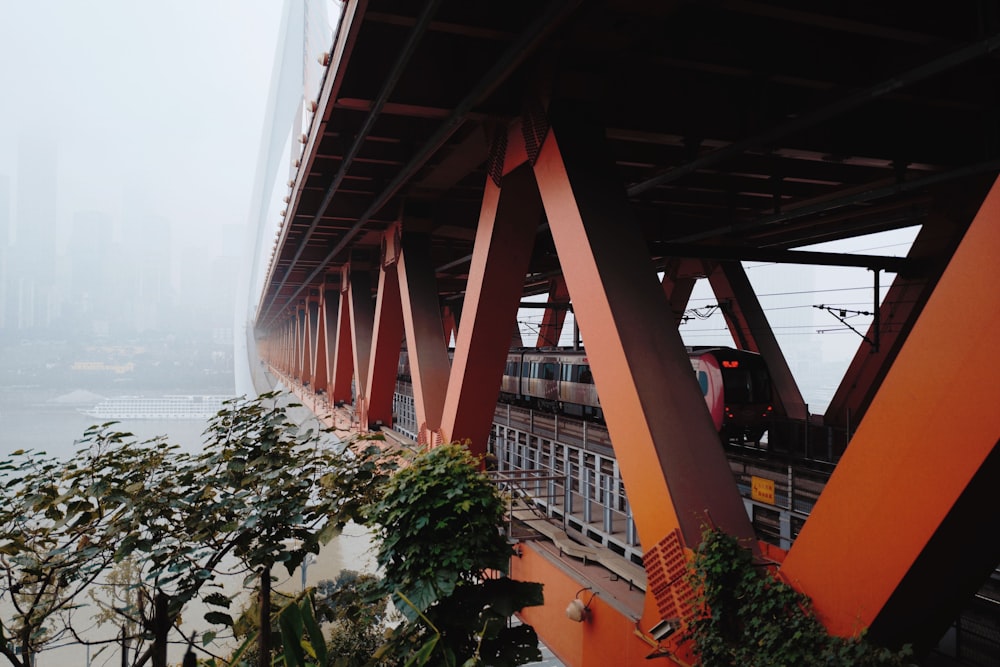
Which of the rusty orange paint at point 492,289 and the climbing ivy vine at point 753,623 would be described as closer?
the climbing ivy vine at point 753,623

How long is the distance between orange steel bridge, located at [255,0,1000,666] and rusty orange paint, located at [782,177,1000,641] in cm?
1

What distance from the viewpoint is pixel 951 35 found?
5.25 meters

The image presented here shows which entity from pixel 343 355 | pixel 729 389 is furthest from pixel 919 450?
pixel 343 355

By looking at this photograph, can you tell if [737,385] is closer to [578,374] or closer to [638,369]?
[578,374]

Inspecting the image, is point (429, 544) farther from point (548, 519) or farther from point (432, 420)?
point (432, 420)

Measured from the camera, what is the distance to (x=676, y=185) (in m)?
11.1

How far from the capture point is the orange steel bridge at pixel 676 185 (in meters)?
3.20

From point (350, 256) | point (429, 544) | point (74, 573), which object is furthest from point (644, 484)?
point (350, 256)

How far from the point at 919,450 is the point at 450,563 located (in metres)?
2.75

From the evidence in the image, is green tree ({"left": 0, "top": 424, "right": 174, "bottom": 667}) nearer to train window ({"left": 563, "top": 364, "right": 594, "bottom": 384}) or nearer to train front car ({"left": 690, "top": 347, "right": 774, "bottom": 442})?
train front car ({"left": 690, "top": 347, "right": 774, "bottom": 442})

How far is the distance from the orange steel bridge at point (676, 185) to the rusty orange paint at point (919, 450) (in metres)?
0.01

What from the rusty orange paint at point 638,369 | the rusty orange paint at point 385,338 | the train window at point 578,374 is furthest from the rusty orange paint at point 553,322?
the rusty orange paint at point 638,369

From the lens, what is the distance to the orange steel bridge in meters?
3.20

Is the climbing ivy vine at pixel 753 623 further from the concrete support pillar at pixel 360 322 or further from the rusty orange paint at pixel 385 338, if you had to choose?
the concrete support pillar at pixel 360 322
